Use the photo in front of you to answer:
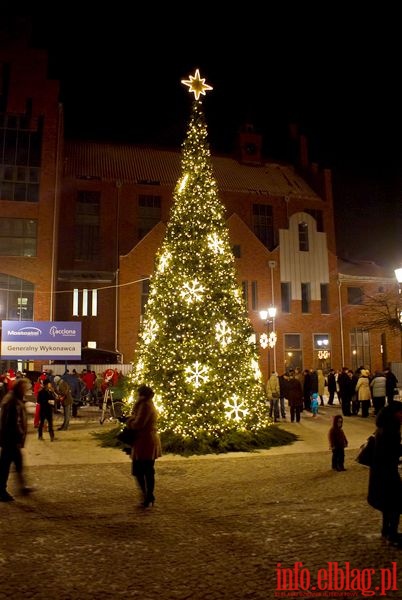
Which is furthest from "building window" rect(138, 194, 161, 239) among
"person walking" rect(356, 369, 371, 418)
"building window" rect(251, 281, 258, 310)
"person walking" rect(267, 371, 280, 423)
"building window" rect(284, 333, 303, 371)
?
"person walking" rect(356, 369, 371, 418)

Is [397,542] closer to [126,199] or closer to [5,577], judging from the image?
[5,577]

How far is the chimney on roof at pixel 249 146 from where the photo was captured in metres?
45.3

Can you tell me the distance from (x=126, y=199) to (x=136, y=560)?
3579cm

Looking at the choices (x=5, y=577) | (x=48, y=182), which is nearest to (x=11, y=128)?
(x=48, y=182)

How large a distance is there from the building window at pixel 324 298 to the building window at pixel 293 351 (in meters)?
3.16

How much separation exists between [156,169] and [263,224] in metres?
9.90

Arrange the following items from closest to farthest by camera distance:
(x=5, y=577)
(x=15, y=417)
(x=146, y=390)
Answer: (x=5, y=577) → (x=146, y=390) → (x=15, y=417)

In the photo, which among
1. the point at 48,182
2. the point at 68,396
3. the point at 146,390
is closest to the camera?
the point at 146,390

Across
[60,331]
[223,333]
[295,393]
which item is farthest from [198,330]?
[60,331]

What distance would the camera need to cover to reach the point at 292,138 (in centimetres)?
4828

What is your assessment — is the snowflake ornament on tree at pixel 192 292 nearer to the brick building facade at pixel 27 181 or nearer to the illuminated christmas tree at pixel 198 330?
the illuminated christmas tree at pixel 198 330

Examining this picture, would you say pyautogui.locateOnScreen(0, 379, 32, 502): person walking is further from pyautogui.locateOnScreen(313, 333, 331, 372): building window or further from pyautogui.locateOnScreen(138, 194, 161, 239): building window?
pyautogui.locateOnScreen(138, 194, 161, 239): building window

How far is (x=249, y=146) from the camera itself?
45625 mm

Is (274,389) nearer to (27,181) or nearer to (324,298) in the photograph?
(324,298)
